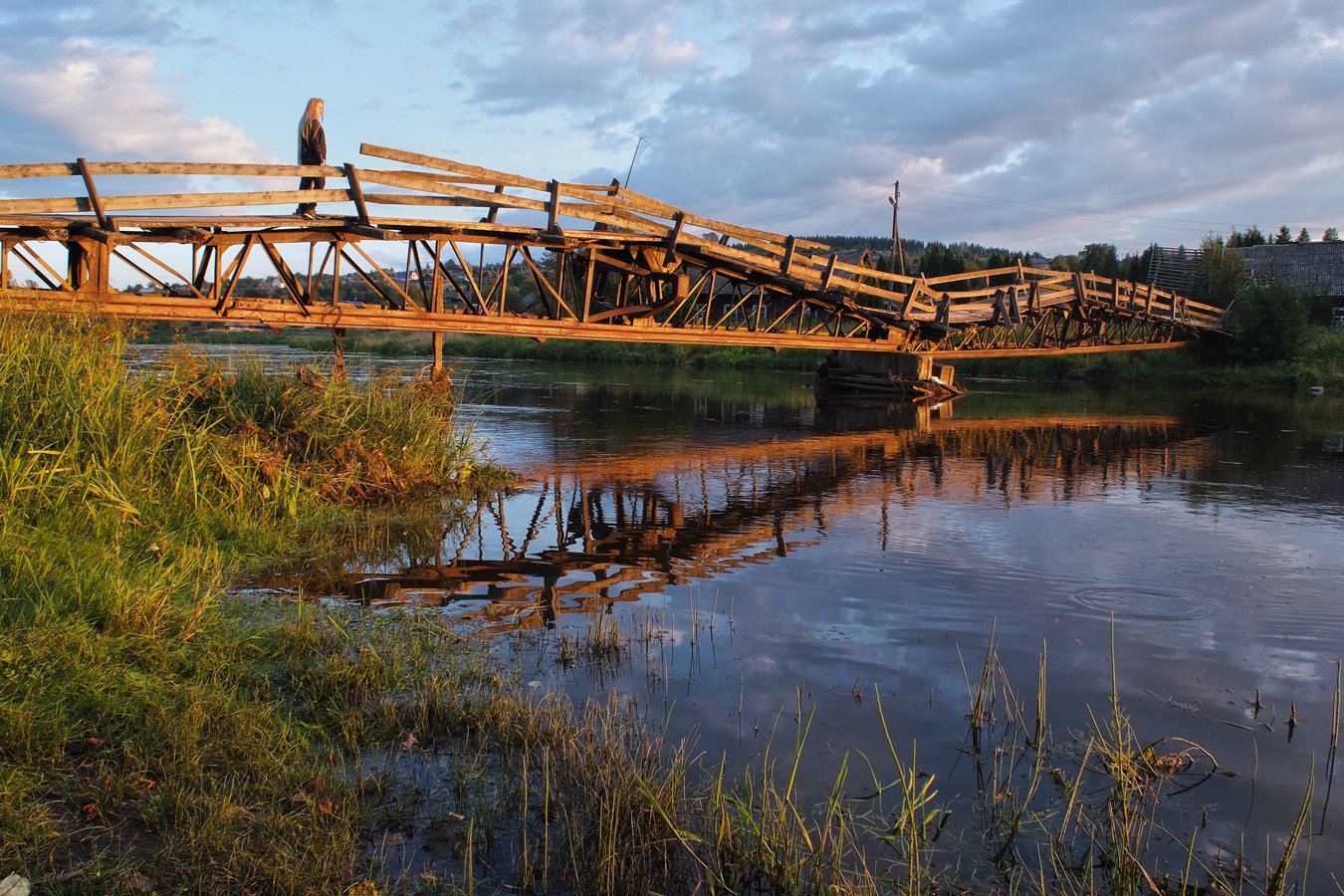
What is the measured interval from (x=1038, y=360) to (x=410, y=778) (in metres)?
48.4

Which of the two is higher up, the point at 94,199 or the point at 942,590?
the point at 94,199

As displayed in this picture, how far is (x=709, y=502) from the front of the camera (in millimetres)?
12906

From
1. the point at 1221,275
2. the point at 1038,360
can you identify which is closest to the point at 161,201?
the point at 1038,360

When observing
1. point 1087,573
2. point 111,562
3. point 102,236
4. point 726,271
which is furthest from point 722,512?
point 726,271

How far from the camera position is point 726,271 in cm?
2248

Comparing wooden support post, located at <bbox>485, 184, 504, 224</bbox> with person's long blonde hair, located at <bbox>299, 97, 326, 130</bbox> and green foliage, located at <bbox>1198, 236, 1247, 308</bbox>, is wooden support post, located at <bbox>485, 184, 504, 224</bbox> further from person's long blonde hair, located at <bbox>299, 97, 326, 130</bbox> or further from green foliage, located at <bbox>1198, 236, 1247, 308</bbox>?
green foliage, located at <bbox>1198, 236, 1247, 308</bbox>

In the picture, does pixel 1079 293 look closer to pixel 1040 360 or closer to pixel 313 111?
pixel 1040 360

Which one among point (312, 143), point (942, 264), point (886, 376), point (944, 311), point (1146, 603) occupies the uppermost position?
point (942, 264)

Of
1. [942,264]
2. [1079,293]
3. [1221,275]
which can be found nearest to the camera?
[1079,293]

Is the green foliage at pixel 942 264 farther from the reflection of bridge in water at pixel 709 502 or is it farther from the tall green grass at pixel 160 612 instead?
the tall green grass at pixel 160 612

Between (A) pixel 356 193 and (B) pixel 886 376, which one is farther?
(B) pixel 886 376

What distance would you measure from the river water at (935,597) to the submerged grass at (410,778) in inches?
9.0

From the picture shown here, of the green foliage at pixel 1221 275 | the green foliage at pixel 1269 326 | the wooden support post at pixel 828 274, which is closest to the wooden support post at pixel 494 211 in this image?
the wooden support post at pixel 828 274

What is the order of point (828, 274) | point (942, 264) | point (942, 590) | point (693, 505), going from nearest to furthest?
1. point (942, 590)
2. point (693, 505)
3. point (828, 274)
4. point (942, 264)
